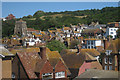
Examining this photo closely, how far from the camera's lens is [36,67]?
1480 centimetres

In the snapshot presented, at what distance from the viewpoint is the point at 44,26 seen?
83938 millimetres

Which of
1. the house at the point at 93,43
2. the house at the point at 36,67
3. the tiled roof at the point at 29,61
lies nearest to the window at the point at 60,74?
the house at the point at 36,67

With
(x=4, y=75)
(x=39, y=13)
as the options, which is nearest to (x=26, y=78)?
(x=4, y=75)

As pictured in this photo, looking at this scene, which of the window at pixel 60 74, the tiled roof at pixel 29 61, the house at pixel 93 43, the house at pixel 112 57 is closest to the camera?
the tiled roof at pixel 29 61

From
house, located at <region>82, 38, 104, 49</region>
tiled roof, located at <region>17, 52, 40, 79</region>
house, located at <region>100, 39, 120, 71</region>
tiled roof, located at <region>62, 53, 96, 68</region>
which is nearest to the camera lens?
tiled roof, located at <region>17, 52, 40, 79</region>

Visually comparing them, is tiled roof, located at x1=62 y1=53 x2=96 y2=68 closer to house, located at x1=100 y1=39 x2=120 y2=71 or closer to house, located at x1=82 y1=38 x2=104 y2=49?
house, located at x1=100 y1=39 x2=120 y2=71

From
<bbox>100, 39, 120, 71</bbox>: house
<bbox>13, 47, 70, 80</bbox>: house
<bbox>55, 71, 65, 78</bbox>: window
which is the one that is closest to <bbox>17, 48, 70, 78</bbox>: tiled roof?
<bbox>13, 47, 70, 80</bbox>: house

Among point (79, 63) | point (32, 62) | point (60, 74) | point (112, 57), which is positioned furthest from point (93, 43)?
point (32, 62)

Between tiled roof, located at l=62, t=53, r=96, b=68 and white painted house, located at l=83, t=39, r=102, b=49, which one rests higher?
white painted house, located at l=83, t=39, r=102, b=49

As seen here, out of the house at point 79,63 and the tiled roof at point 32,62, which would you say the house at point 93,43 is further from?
the tiled roof at point 32,62

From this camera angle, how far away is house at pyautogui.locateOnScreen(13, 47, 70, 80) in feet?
47.5

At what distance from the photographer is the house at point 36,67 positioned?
14482 millimetres

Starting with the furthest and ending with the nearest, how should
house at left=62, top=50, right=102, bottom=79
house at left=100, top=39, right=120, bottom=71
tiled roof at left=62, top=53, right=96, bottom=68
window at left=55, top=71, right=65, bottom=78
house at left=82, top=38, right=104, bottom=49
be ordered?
1. house at left=82, top=38, right=104, bottom=49
2. house at left=100, top=39, right=120, bottom=71
3. tiled roof at left=62, top=53, right=96, bottom=68
4. house at left=62, top=50, right=102, bottom=79
5. window at left=55, top=71, right=65, bottom=78

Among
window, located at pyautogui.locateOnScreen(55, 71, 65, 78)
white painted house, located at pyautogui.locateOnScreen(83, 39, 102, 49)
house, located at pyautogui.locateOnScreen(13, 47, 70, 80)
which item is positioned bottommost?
window, located at pyautogui.locateOnScreen(55, 71, 65, 78)
